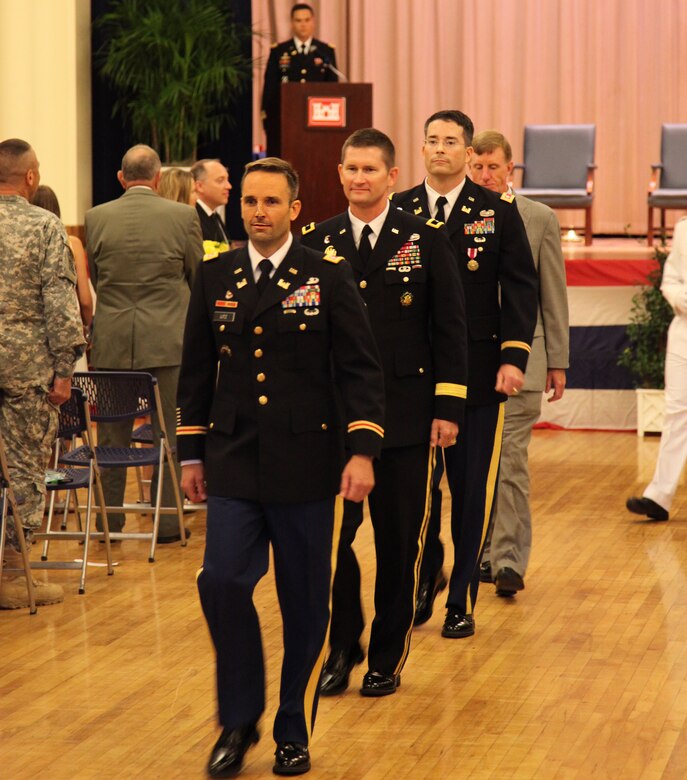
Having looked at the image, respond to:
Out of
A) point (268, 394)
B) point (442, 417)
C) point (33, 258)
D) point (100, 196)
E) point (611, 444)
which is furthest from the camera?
point (100, 196)

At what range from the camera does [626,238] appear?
13852 millimetres

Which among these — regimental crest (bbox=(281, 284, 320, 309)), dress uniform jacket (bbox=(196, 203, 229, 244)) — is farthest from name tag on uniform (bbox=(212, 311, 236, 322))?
dress uniform jacket (bbox=(196, 203, 229, 244))

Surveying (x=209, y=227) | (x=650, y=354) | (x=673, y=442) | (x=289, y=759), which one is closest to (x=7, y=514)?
(x=289, y=759)

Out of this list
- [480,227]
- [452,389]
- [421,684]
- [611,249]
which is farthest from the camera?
[611,249]

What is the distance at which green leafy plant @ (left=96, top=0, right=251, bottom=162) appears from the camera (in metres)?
12.2

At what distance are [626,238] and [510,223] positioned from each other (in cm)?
927

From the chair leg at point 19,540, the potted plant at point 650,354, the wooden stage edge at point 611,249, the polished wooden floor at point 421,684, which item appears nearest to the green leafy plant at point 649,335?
the potted plant at point 650,354

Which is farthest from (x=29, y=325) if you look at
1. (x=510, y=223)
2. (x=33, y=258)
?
(x=510, y=223)

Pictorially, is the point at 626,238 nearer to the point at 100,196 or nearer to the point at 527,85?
the point at 527,85

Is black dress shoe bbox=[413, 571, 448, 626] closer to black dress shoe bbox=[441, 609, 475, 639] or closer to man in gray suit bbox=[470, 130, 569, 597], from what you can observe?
black dress shoe bbox=[441, 609, 475, 639]

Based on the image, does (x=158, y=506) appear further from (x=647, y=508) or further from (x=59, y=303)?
(x=647, y=508)

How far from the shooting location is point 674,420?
7.11 m

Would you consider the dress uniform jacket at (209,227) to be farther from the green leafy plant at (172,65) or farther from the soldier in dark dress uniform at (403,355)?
the green leafy plant at (172,65)

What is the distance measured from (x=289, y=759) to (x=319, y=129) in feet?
27.6
